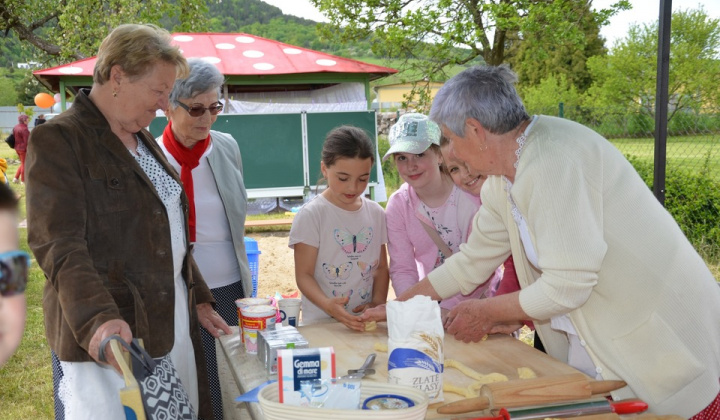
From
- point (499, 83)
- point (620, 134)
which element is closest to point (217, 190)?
point (499, 83)

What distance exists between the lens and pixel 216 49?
11.1 m

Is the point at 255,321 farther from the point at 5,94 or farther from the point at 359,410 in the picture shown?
the point at 5,94

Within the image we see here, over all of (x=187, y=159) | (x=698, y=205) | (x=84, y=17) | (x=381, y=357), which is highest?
(x=84, y=17)

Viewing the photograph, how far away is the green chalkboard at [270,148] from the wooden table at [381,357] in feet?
28.7

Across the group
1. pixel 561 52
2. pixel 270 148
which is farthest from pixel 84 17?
pixel 561 52

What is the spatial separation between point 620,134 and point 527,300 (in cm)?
705

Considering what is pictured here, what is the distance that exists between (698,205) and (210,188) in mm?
5875

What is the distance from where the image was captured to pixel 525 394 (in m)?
1.43

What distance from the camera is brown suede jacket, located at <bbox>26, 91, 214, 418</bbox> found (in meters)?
1.61

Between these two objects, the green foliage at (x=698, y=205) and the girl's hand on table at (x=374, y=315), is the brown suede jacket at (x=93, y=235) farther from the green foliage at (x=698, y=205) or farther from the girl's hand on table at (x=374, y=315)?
the green foliage at (x=698, y=205)

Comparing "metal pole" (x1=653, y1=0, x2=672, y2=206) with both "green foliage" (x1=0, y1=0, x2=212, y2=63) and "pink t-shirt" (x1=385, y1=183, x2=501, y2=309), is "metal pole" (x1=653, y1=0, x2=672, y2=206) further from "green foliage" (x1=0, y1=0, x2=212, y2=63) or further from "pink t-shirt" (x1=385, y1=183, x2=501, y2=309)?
"green foliage" (x1=0, y1=0, x2=212, y2=63)

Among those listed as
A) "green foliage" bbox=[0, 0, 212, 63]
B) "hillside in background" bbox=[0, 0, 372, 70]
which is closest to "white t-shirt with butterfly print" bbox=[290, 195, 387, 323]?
"green foliage" bbox=[0, 0, 212, 63]

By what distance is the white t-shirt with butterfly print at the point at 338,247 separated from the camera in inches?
104

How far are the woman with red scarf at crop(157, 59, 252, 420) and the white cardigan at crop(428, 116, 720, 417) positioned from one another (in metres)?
1.43
